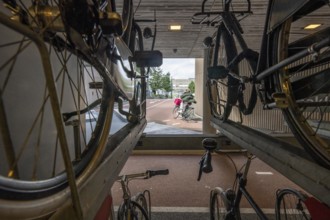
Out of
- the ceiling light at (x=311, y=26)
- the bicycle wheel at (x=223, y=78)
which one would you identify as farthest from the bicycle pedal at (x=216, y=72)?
the ceiling light at (x=311, y=26)

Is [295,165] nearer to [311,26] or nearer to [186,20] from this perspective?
[186,20]

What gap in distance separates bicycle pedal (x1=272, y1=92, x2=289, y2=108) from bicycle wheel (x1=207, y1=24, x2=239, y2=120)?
777 mm

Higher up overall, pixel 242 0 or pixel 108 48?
pixel 242 0

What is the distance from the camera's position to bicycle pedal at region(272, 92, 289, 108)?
2.97 feet

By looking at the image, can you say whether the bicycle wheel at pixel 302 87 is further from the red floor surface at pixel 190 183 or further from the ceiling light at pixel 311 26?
the ceiling light at pixel 311 26

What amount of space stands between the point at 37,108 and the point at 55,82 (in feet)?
3.24

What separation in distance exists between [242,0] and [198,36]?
168 centimetres

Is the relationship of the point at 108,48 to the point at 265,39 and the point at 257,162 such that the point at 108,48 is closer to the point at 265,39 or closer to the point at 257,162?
the point at 265,39

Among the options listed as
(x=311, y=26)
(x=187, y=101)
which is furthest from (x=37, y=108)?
(x=187, y=101)

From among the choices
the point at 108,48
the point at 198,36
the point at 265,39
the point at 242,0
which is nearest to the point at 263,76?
the point at 265,39

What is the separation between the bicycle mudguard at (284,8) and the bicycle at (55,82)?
61cm

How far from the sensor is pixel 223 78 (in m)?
1.91

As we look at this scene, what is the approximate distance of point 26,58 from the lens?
4.07 feet

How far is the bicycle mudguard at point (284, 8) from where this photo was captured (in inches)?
32.0
